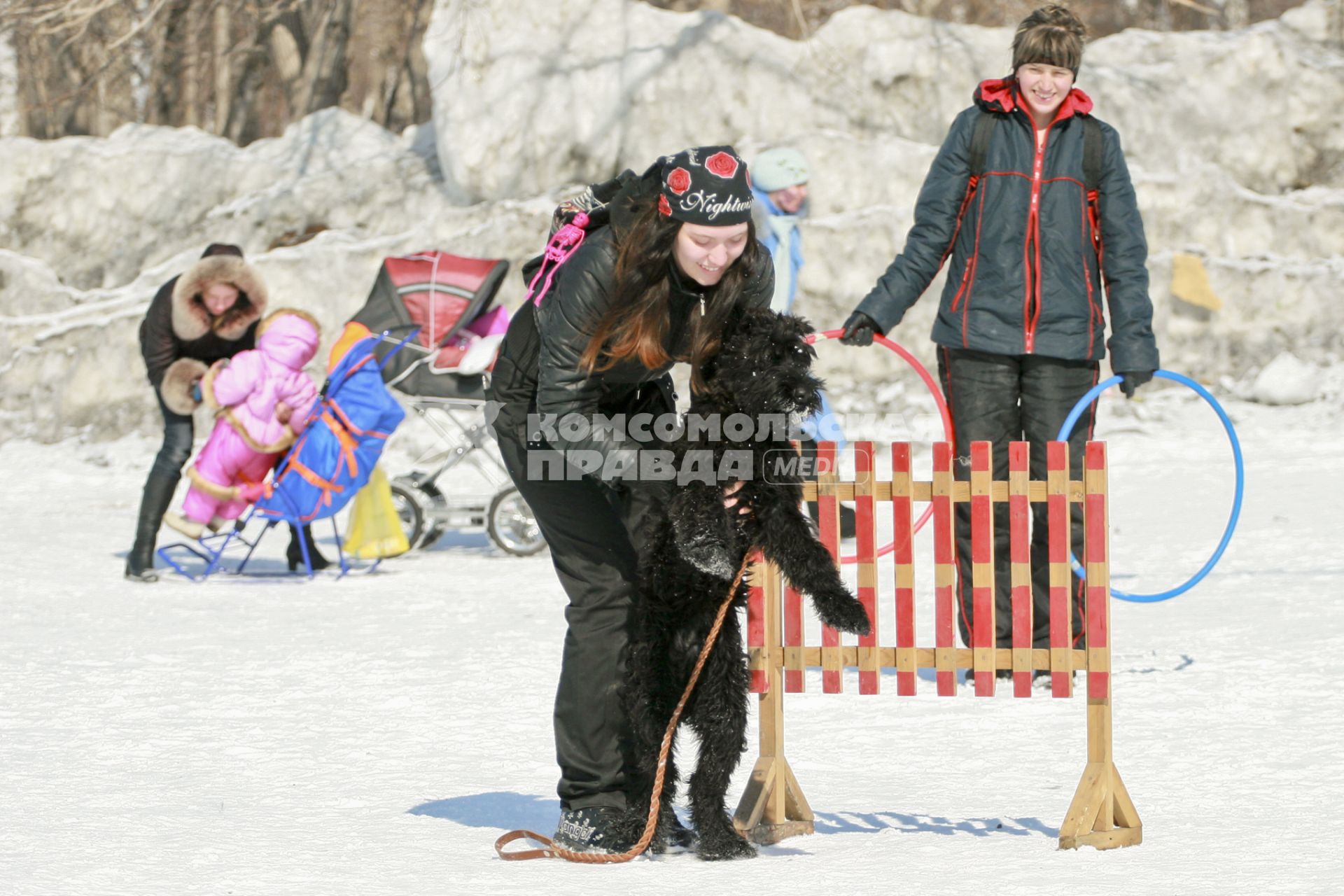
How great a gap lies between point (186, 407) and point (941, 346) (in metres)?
4.31

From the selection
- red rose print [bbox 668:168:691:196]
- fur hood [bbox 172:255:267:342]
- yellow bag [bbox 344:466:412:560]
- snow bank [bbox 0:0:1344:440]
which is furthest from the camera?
snow bank [bbox 0:0:1344:440]

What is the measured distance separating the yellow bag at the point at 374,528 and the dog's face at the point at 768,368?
5190mm

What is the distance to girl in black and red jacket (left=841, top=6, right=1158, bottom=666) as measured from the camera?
5.46 m

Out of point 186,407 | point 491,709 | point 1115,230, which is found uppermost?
point 1115,230

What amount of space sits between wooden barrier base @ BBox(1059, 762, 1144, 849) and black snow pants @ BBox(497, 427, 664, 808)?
98cm

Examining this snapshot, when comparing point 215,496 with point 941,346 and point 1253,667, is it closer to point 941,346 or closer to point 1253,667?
point 941,346

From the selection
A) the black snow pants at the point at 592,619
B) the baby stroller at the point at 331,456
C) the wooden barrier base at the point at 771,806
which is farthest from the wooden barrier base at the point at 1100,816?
the baby stroller at the point at 331,456

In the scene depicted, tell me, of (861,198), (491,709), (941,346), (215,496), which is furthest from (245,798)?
(861,198)

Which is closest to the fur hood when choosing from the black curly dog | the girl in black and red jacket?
the girl in black and red jacket

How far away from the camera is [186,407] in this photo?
8320mm

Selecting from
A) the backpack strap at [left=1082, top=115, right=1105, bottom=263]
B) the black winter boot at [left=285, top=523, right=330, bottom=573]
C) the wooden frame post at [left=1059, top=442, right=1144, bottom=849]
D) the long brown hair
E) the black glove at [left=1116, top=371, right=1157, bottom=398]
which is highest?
the backpack strap at [left=1082, top=115, right=1105, bottom=263]

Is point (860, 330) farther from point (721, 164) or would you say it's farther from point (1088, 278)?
point (721, 164)

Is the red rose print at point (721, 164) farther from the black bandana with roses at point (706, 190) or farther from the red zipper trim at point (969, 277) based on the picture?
the red zipper trim at point (969, 277)

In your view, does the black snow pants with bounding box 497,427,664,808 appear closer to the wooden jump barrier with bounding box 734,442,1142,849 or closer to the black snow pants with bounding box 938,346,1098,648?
the wooden jump barrier with bounding box 734,442,1142,849
